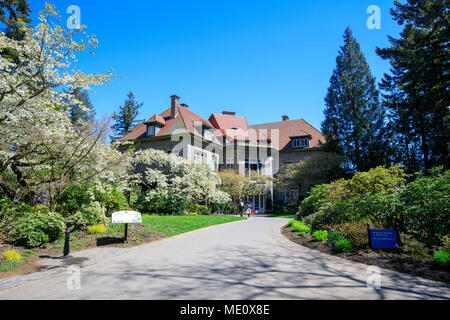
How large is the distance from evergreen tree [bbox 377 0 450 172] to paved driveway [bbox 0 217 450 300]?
17552 millimetres

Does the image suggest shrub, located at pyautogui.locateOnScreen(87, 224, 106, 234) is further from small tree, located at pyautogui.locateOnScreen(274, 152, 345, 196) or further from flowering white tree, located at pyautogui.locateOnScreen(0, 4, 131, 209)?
small tree, located at pyautogui.locateOnScreen(274, 152, 345, 196)

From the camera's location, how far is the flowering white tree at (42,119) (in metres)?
7.77

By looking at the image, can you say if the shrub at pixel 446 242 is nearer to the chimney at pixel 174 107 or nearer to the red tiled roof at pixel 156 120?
the red tiled roof at pixel 156 120

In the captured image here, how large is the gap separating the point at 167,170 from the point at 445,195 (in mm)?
20114

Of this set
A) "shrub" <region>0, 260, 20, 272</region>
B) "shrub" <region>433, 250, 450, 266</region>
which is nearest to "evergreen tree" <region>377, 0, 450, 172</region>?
"shrub" <region>433, 250, 450, 266</region>

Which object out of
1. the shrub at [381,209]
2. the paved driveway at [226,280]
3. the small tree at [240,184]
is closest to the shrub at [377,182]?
the shrub at [381,209]

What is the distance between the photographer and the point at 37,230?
7031 millimetres

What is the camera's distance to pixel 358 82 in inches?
1166

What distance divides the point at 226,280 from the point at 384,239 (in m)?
4.51

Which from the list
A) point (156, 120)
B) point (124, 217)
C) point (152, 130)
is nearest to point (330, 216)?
point (124, 217)

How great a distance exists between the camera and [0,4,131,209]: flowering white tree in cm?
777

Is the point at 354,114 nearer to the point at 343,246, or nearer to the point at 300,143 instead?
the point at 300,143

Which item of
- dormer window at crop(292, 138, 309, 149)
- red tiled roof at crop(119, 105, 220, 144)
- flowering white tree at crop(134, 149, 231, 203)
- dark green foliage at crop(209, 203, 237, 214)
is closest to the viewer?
flowering white tree at crop(134, 149, 231, 203)

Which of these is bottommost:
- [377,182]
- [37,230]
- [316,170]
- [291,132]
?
[37,230]
